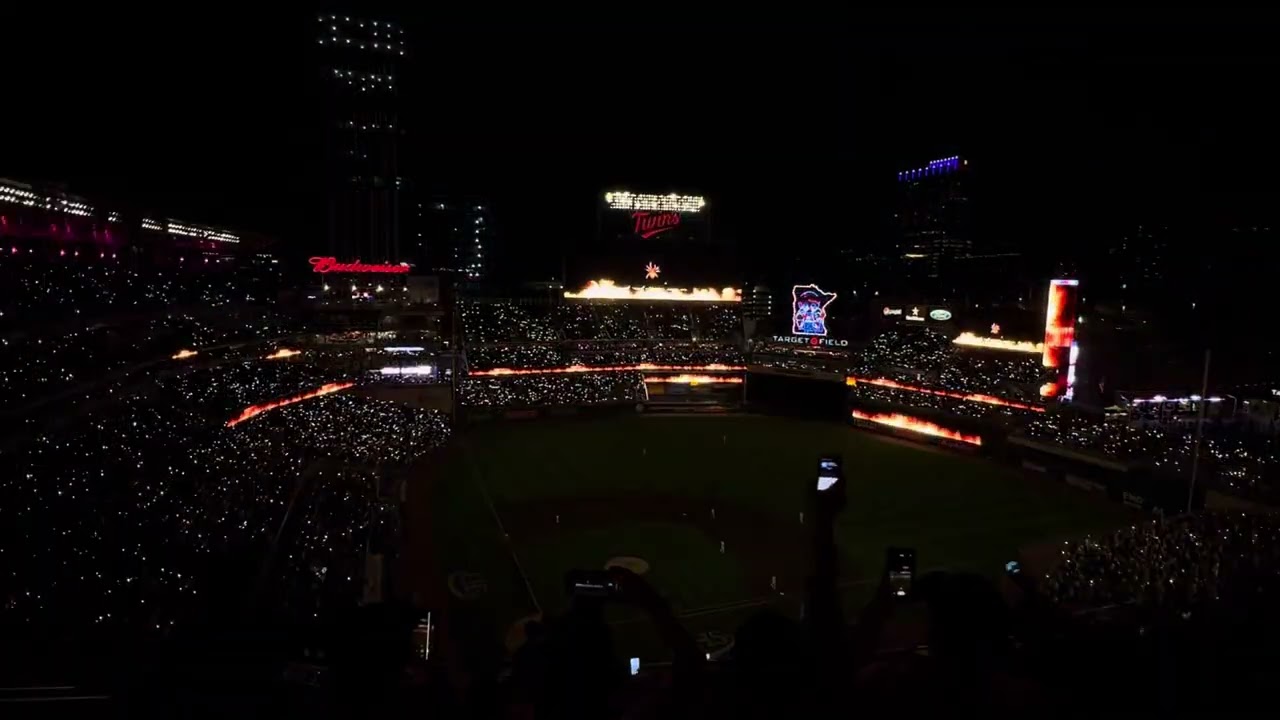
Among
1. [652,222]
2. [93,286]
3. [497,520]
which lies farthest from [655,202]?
[93,286]

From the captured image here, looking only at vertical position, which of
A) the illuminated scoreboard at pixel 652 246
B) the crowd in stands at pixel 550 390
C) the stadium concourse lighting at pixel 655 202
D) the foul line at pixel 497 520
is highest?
the stadium concourse lighting at pixel 655 202

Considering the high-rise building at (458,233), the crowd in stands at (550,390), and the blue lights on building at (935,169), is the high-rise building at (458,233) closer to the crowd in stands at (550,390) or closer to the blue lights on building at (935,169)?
the blue lights on building at (935,169)

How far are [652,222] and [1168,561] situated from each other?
3959 centimetres

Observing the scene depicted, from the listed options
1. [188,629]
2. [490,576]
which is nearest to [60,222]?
[490,576]

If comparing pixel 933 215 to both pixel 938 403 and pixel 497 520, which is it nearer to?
pixel 938 403

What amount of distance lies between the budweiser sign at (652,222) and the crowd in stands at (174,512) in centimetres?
2879

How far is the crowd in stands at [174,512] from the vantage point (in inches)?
429

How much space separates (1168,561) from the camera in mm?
13945

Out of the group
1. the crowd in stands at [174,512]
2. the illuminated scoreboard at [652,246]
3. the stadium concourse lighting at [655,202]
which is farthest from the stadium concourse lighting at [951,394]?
the crowd in stands at [174,512]

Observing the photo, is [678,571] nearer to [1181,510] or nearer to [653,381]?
[1181,510]

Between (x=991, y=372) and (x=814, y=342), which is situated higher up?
(x=814, y=342)

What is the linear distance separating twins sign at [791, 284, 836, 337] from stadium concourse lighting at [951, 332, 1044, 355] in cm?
805

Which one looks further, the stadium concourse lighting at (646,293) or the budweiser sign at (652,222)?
the budweiser sign at (652,222)

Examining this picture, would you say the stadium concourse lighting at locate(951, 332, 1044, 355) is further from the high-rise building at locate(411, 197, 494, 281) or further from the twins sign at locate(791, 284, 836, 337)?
the high-rise building at locate(411, 197, 494, 281)
